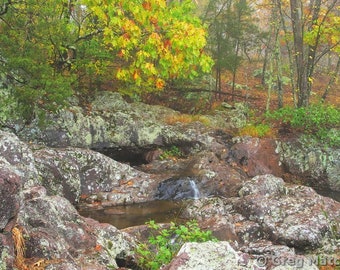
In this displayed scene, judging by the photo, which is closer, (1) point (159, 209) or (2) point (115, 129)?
(1) point (159, 209)

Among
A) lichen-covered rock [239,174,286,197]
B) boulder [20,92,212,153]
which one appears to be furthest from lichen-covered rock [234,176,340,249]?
boulder [20,92,212,153]

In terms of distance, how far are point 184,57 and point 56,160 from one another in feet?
13.6

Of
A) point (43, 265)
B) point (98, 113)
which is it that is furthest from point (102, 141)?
point (43, 265)

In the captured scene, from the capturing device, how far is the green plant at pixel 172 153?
12609mm

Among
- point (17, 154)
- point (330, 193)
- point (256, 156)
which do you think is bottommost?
point (330, 193)

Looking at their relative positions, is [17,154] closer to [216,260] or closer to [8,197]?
[8,197]

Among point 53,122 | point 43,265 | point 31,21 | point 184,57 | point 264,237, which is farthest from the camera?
point 53,122

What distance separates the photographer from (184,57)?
27.6 feet

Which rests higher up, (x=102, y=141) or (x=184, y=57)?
(x=184, y=57)

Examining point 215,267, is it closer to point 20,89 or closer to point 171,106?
point 20,89

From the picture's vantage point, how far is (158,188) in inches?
408

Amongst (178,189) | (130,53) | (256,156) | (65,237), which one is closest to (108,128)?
(130,53)

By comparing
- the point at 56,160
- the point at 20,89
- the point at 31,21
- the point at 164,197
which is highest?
the point at 31,21

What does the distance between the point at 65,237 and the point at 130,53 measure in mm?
9938
